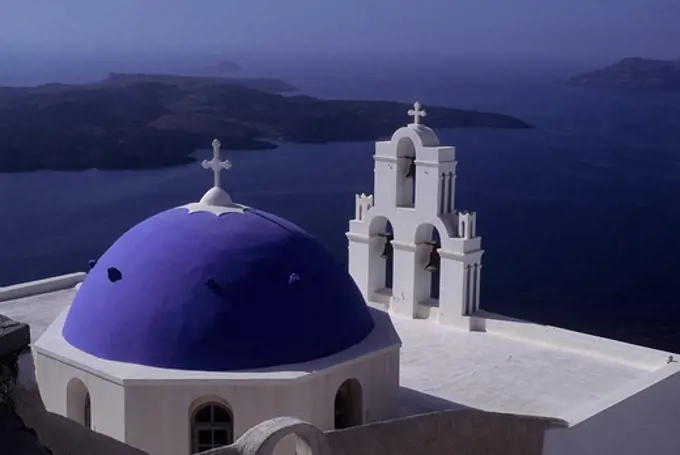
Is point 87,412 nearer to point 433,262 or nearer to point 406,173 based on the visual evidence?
point 433,262

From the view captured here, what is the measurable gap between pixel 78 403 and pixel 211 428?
4.49 feet

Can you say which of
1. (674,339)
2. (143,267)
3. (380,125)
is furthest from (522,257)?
(143,267)

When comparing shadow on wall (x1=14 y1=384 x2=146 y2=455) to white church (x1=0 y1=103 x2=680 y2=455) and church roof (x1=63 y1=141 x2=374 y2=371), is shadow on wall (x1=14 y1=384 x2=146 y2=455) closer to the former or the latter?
white church (x1=0 y1=103 x2=680 y2=455)

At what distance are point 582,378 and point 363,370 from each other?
3.28 meters

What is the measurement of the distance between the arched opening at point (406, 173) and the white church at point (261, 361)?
2.40m

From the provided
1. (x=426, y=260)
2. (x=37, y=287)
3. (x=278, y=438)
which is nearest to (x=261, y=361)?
(x=278, y=438)

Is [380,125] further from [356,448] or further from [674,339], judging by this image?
[356,448]

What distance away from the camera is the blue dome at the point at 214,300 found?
9055 millimetres

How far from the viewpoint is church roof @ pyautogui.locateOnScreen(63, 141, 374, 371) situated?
9.05 m

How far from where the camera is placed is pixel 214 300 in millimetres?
9180

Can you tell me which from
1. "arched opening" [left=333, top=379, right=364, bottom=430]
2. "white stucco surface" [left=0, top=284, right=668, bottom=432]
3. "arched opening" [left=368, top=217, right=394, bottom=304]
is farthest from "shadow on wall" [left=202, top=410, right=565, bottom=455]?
"arched opening" [left=368, top=217, right=394, bottom=304]

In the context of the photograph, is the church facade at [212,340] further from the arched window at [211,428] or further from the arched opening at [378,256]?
the arched opening at [378,256]

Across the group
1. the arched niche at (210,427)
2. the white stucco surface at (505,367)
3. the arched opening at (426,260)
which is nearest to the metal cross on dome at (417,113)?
the arched opening at (426,260)

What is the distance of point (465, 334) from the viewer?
43.2ft
